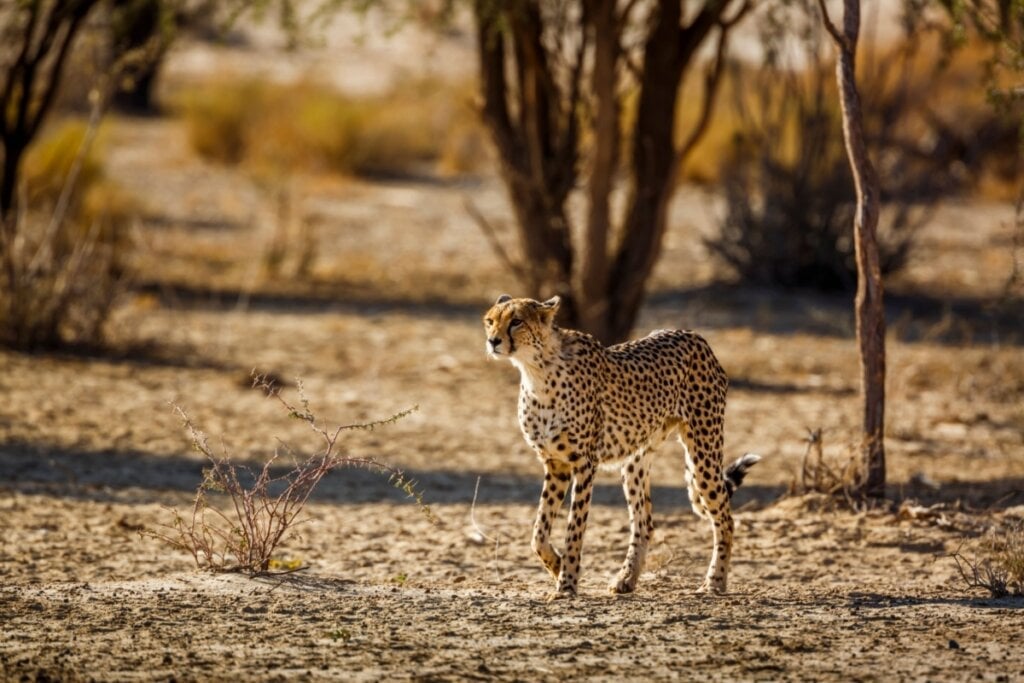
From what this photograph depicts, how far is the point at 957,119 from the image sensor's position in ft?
71.4

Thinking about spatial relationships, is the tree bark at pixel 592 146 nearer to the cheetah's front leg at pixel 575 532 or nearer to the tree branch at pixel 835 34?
the tree branch at pixel 835 34

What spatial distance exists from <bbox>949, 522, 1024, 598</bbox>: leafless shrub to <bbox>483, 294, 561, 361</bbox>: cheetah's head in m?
1.87

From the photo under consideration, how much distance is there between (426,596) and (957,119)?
16.8 m

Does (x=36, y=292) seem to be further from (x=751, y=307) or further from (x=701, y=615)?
(x=701, y=615)

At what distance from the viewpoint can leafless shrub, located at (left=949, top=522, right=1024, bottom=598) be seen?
6676mm

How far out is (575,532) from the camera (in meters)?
Result: 6.57

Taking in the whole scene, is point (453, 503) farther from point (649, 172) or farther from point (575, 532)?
point (649, 172)

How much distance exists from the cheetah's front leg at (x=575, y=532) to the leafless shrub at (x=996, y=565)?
1490mm

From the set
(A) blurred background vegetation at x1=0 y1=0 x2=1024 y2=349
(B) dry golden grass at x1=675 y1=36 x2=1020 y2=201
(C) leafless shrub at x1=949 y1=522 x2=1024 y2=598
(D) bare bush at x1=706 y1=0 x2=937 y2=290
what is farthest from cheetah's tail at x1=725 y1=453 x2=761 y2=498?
(B) dry golden grass at x1=675 y1=36 x2=1020 y2=201

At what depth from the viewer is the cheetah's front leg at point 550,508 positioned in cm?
657

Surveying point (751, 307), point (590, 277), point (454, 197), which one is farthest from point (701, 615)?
point (454, 197)

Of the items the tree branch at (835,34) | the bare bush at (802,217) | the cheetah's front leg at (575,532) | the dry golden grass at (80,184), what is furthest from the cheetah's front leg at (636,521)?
the dry golden grass at (80,184)

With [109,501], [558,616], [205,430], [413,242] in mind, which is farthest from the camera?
[413,242]

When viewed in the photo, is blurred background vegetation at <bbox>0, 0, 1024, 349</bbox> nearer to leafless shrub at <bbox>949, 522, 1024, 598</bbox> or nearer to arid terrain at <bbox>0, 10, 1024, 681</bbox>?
arid terrain at <bbox>0, 10, 1024, 681</bbox>
